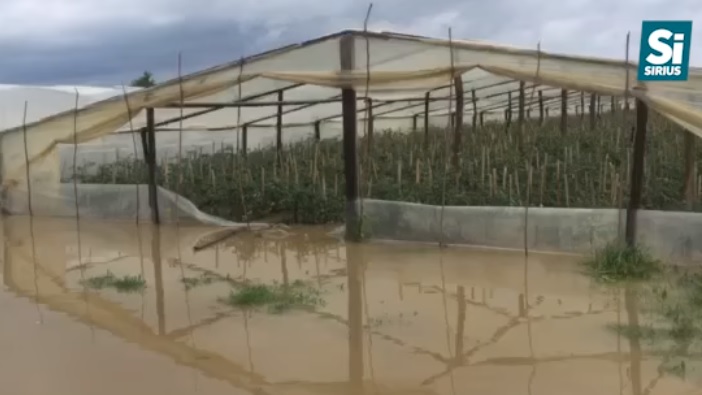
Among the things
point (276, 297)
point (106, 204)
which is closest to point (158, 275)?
point (276, 297)

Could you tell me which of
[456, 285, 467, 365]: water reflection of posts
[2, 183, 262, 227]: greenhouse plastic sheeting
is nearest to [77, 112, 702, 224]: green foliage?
[2, 183, 262, 227]: greenhouse plastic sheeting

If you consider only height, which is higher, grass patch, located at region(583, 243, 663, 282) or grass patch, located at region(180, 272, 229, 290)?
grass patch, located at region(583, 243, 663, 282)

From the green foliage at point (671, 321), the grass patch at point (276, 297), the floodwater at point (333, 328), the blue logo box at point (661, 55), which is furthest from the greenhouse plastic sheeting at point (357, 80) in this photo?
the grass patch at point (276, 297)

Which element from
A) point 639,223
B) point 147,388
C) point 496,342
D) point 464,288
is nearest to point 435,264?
point 464,288

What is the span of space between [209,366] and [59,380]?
0.77 meters

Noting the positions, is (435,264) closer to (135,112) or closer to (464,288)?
(464,288)

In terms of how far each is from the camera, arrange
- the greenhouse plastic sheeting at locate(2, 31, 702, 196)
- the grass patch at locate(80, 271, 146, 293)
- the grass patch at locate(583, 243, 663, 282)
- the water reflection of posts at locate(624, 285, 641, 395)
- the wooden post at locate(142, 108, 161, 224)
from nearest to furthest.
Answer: the water reflection of posts at locate(624, 285, 641, 395) < the grass patch at locate(583, 243, 663, 282) < the grass patch at locate(80, 271, 146, 293) < the greenhouse plastic sheeting at locate(2, 31, 702, 196) < the wooden post at locate(142, 108, 161, 224)

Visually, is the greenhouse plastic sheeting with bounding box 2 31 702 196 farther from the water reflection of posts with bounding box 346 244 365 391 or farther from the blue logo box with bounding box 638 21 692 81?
the water reflection of posts with bounding box 346 244 365 391

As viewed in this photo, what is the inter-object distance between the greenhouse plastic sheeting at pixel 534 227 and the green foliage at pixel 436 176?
305 millimetres

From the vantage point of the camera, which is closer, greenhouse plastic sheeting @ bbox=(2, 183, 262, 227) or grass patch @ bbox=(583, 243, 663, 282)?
grass patch @ bbox=(583, 243, 663, 282)

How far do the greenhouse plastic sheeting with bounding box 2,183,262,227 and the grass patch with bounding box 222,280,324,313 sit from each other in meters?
3.01

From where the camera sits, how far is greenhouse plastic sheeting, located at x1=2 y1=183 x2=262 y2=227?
366 inches

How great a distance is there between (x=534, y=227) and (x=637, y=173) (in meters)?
0.99

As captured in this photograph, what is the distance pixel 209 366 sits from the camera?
430 cm
